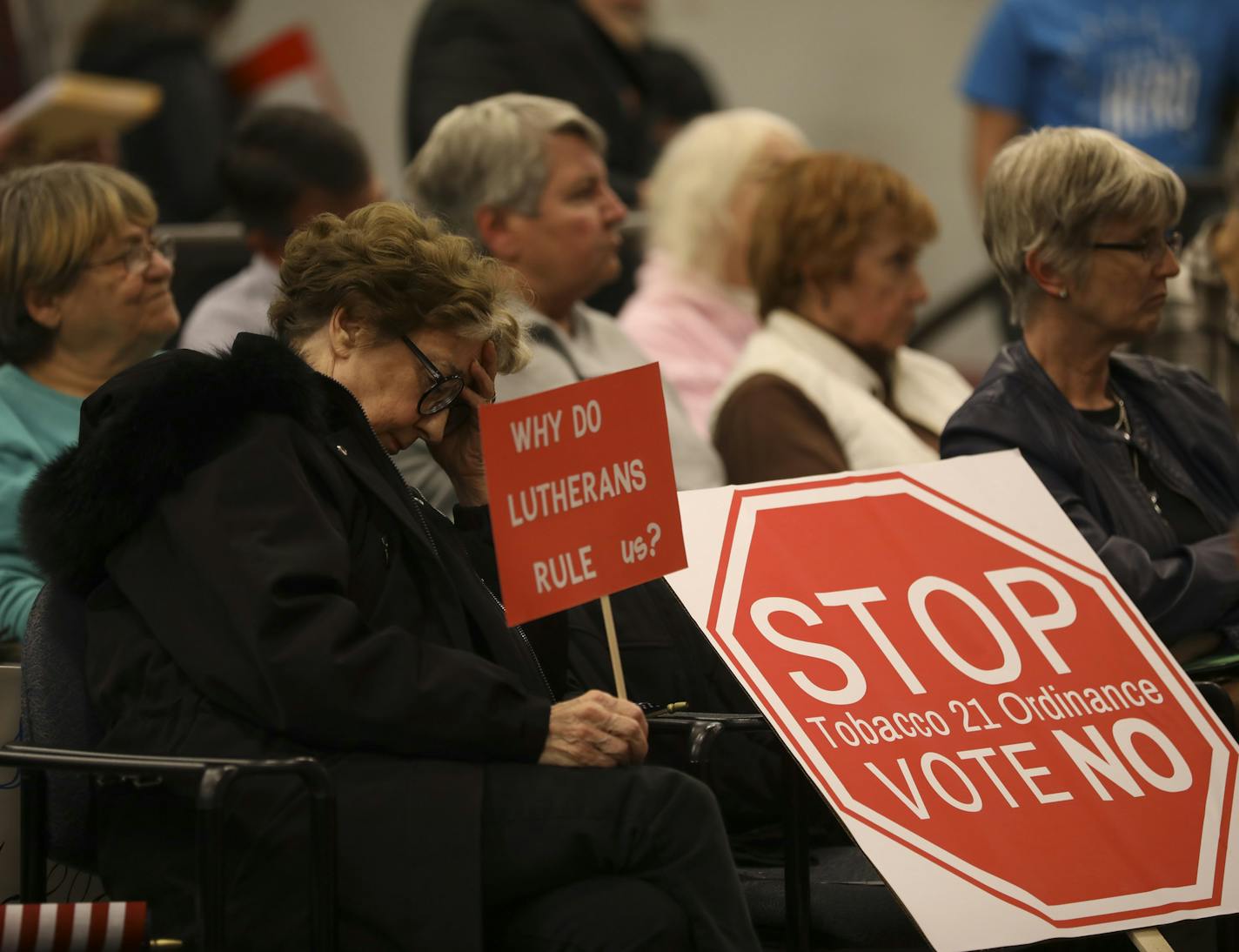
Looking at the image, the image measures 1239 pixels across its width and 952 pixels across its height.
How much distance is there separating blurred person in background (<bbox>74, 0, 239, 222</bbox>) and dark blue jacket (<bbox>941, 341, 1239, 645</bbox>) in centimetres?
318

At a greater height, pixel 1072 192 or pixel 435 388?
pixel 1072 192

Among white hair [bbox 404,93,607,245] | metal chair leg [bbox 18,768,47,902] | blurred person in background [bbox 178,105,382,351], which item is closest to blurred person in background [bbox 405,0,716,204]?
blurred person in background [bbox 178,105,382,351]

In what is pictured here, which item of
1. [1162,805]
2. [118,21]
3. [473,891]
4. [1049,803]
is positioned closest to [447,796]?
[473,891]

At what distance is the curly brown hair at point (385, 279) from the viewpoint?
297cm

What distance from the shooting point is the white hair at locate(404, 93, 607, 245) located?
4445 mm

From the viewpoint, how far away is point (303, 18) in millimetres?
8586

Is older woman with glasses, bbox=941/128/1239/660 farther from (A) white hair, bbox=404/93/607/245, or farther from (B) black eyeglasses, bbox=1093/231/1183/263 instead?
(A) white hair, bbox=404/93/607/245

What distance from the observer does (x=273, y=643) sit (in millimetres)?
2635

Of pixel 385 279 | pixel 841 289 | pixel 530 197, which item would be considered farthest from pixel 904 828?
pixel 530 197

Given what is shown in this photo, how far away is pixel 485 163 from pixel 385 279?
5.09ft

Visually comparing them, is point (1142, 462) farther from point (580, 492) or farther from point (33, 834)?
point (33, 834)

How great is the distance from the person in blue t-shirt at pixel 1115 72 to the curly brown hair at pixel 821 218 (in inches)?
57.1

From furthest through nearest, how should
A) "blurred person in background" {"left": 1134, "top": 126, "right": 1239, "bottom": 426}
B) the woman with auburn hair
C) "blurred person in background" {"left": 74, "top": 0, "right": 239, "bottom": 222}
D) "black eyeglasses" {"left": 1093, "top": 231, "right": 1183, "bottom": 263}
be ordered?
"blurred person in background" {"left": 74, "top": 0, "right": 239, "bottom": 222}
"blurred person in background" {"left": 1134, "top": 126, "right": 1239, "bottom": 426}
the woman with auburn hair
"black eyeglasses" {"left": 1093, "top": 231, "right": 1183, "bottom": 263}

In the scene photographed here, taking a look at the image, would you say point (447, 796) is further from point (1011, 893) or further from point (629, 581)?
point (1011, 893)
